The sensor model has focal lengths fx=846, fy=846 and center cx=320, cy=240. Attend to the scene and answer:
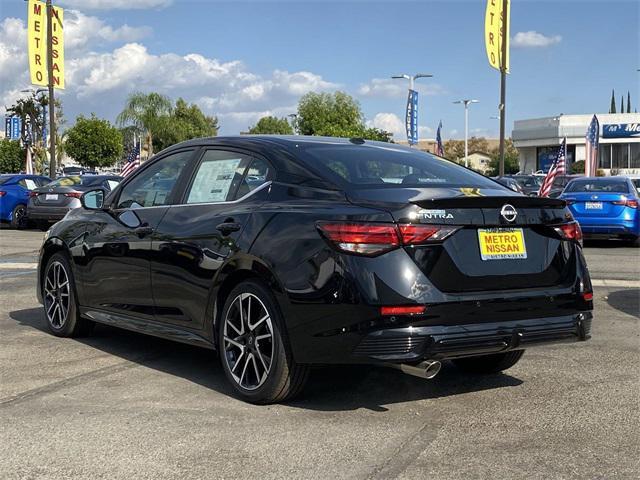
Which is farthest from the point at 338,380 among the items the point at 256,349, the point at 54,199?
the point at 54,199

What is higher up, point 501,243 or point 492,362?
point 501,243

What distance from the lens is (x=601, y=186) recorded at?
17312 millimetres

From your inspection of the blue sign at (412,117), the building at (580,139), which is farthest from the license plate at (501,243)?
the building at (580,139)

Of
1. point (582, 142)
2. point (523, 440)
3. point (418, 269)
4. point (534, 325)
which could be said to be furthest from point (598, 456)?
point (582, 142)

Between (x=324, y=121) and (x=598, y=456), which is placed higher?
(x=324, y=121)

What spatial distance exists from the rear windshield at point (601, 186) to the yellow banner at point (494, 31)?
13050 millimetres

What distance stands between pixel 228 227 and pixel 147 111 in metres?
69.3

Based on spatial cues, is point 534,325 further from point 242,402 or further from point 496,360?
point 242,402

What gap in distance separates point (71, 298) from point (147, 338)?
27.9 inches

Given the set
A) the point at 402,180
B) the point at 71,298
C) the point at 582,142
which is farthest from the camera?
the point at 582,142

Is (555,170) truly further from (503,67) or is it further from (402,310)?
(402,310)

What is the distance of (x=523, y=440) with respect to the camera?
4.22 meters

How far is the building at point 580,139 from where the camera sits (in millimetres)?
72312

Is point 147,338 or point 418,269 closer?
point 418,269
